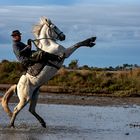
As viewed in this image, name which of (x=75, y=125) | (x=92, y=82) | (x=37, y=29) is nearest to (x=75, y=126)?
(x=75, y=125)

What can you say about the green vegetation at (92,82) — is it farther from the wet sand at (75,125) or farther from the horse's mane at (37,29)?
the horse's mane at (37,29)

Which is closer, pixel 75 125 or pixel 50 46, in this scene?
pixel 50 46

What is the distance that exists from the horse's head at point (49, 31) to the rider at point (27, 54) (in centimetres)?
35

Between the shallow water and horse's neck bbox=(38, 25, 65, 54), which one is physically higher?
horse's neck bbox=(38, 25, 65, 54)

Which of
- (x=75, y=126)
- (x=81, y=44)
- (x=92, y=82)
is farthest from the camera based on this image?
(x=92, y=82)

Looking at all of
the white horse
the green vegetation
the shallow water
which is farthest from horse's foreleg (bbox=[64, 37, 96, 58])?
the green vegetation

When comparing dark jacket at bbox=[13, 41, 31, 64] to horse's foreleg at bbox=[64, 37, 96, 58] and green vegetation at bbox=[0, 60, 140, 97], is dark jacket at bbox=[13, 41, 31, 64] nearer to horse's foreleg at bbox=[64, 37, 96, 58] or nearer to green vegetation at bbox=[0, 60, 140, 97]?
horse's foreleg at bbox=[64, 37, 96, 58]

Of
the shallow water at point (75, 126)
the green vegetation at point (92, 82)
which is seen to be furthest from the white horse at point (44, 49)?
the green vegetation at point (92, 82)

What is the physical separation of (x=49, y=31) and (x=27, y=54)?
28.1 inches

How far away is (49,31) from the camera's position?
1628 cm

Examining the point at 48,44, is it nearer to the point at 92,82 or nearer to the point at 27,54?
the point at 27,54

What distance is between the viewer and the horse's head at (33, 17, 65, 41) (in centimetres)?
1625

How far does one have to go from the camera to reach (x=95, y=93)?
1275 inches

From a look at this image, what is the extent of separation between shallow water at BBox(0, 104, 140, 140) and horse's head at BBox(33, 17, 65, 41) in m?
2.01
